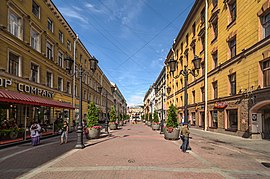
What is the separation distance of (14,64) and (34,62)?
2.97 m

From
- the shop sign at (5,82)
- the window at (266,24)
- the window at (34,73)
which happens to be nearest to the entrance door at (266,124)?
the window at (266,24)

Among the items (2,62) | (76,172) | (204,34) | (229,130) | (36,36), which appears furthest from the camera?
(204,34)

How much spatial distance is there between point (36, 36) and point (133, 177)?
65.9ft

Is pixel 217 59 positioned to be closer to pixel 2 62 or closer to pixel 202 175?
pixel 202 175

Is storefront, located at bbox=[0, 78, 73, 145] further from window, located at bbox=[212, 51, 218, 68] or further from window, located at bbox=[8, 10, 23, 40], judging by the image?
window, located at bbox=[212, 51, 218, 68]

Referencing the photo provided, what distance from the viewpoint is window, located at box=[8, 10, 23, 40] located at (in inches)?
637

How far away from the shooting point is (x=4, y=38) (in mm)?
15133

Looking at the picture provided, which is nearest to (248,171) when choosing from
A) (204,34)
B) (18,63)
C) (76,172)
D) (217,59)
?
(76,172)

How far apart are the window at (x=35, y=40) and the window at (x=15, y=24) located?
6.60 ft

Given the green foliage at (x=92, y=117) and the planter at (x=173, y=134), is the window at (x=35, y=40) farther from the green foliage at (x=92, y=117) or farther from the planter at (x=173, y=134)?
the planter at (x=173, y=134)

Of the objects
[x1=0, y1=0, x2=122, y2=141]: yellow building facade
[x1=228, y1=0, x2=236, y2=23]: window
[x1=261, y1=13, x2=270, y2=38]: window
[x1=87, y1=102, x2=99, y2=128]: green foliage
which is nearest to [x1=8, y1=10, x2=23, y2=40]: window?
[x1=0, y1=0, x2=122, y2=141]: yellow building facade

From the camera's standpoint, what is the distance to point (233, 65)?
18.1 metres

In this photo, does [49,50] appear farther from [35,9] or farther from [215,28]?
[215,28]

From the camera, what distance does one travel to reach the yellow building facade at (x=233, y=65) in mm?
14492
